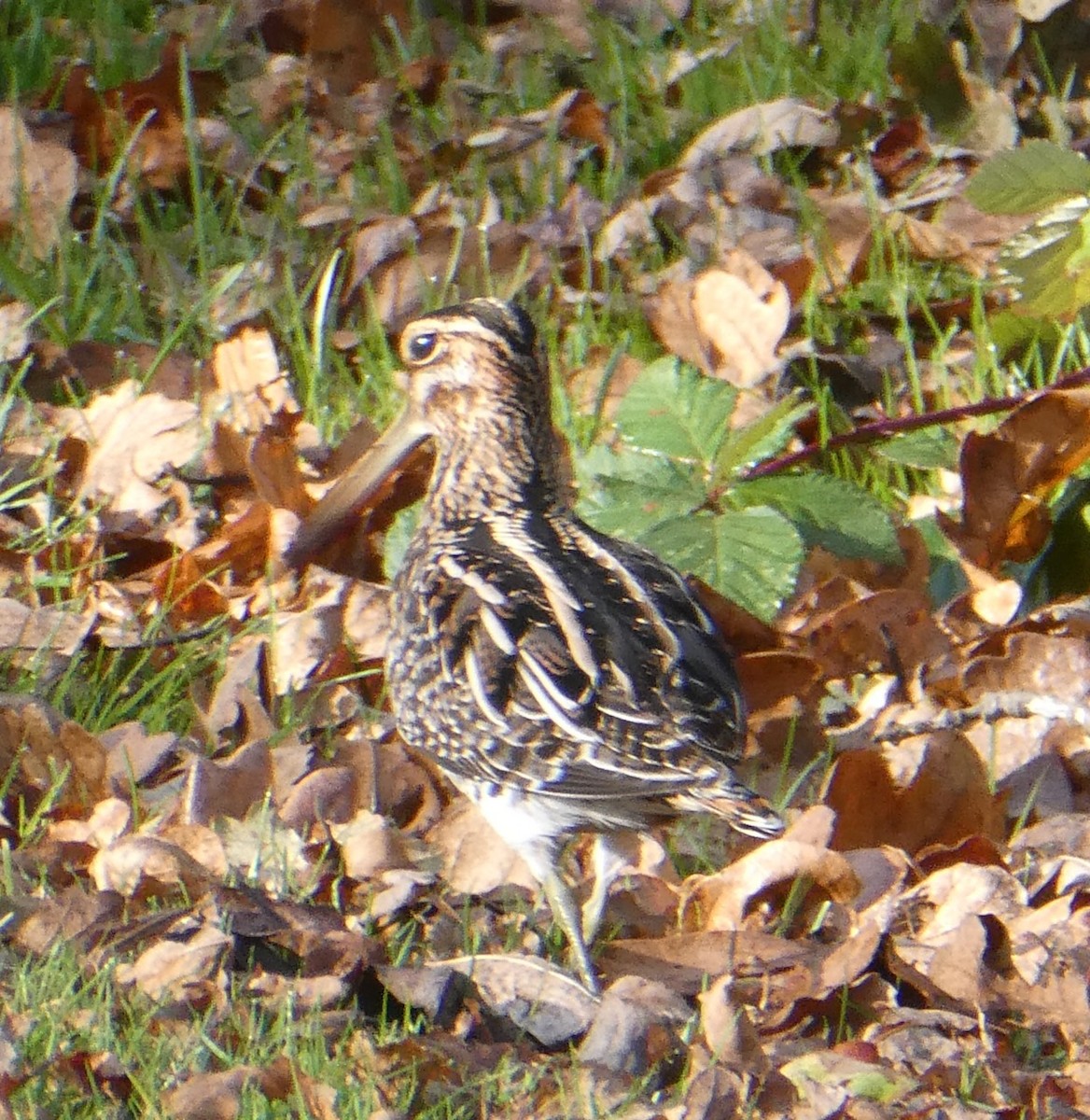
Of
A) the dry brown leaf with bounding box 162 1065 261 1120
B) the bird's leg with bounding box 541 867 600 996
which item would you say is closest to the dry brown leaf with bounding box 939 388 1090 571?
the bird's leg with bounding box 541 867 600 996

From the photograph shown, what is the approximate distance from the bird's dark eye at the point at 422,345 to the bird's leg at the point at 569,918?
124 cm

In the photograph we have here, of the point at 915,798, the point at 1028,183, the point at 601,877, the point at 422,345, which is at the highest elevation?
the point at 1028,183

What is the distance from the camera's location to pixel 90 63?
21.0 ft

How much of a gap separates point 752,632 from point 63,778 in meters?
1.39

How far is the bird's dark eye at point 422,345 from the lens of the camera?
4.34 meters

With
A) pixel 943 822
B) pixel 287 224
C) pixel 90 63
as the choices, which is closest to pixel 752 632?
pixel 943 822

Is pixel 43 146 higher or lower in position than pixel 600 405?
higher

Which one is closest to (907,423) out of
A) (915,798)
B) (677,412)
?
(677,412)

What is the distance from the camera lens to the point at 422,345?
14.3ft

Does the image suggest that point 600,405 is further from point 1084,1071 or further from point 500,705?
point 1084,1071

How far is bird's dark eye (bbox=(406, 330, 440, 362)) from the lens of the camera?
4336 mm

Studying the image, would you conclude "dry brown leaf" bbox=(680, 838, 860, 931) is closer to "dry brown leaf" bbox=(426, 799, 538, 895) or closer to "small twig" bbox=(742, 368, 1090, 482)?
"dry brown leaf" bbox=(426, 799, 538, 895)

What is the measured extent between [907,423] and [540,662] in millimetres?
1290

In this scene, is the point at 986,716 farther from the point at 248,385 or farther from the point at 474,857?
the point at 248,385
